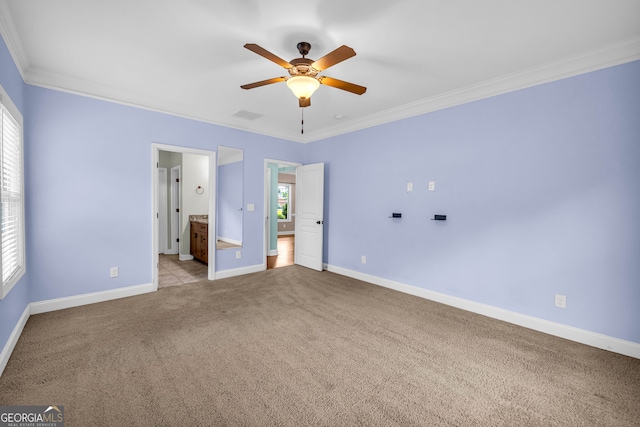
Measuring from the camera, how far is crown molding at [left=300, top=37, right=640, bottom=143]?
2.53 metres

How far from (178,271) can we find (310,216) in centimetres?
262

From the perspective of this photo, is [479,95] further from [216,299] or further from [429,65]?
[216,299]

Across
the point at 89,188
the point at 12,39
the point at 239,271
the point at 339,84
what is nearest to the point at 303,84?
the point at 339,84

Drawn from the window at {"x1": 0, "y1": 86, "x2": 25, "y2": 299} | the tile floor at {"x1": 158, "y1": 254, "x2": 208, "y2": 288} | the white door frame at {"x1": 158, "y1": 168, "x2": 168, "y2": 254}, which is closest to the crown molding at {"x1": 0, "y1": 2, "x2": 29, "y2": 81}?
the window at {"x1": 0, "y1": 86, "x2": 25, "y2": 299}

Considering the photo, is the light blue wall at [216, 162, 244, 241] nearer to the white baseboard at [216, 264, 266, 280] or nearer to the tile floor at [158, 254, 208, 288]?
the white baseboard at [216, 264, 266, 280]

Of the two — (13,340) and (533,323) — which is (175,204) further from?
(533,323)

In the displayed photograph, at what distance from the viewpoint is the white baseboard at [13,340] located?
2.14 meters

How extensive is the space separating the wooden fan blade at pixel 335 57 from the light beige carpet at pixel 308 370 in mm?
2364

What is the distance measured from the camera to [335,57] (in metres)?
2.16

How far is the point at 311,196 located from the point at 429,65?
10.3ft

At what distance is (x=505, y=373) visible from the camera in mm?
2232

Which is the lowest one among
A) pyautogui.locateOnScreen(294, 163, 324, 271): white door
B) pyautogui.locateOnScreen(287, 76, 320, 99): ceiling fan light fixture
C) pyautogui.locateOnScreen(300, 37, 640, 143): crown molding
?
pyautogui.locateOnScreen(294, 163, 324, 271): white door

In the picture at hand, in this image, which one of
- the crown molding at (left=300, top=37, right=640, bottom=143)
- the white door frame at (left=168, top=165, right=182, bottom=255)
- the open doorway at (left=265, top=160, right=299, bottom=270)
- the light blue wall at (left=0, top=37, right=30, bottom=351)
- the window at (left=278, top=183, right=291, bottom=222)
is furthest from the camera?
the window at (left=278, top=183, right=291, bottom=222)

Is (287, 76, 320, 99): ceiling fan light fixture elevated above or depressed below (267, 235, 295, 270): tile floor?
Result: above
